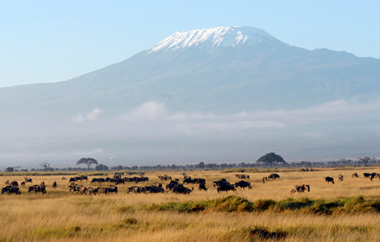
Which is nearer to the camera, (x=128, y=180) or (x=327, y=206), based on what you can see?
(x=327, y=206)

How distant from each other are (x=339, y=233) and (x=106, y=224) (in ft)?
26.9

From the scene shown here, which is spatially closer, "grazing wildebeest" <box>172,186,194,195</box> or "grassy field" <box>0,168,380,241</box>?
"grassy field" <box>0,168,380,241</box>

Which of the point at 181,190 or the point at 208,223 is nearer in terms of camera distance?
the point at 208,223

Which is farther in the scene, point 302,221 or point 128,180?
point 128,180

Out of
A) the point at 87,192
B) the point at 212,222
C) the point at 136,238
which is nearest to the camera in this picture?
the point at 136,238

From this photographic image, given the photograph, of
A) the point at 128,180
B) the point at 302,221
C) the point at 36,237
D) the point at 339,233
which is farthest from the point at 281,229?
the point at 128,180

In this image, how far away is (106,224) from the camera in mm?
15984

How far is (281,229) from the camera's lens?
13.4 metres

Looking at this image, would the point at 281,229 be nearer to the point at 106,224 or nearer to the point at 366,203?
the point at 106,224

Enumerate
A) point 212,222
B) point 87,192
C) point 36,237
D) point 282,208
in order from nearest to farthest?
point 36,237, point 212,222, point 282,208, point 87,192

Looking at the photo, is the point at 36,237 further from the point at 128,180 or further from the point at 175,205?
the point at 128,180

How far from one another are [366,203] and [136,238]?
1358 centimetres

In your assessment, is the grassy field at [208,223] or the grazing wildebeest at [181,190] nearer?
the grassy field at [208,223]

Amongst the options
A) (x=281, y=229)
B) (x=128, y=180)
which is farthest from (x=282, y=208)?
(x=128, y=180)
